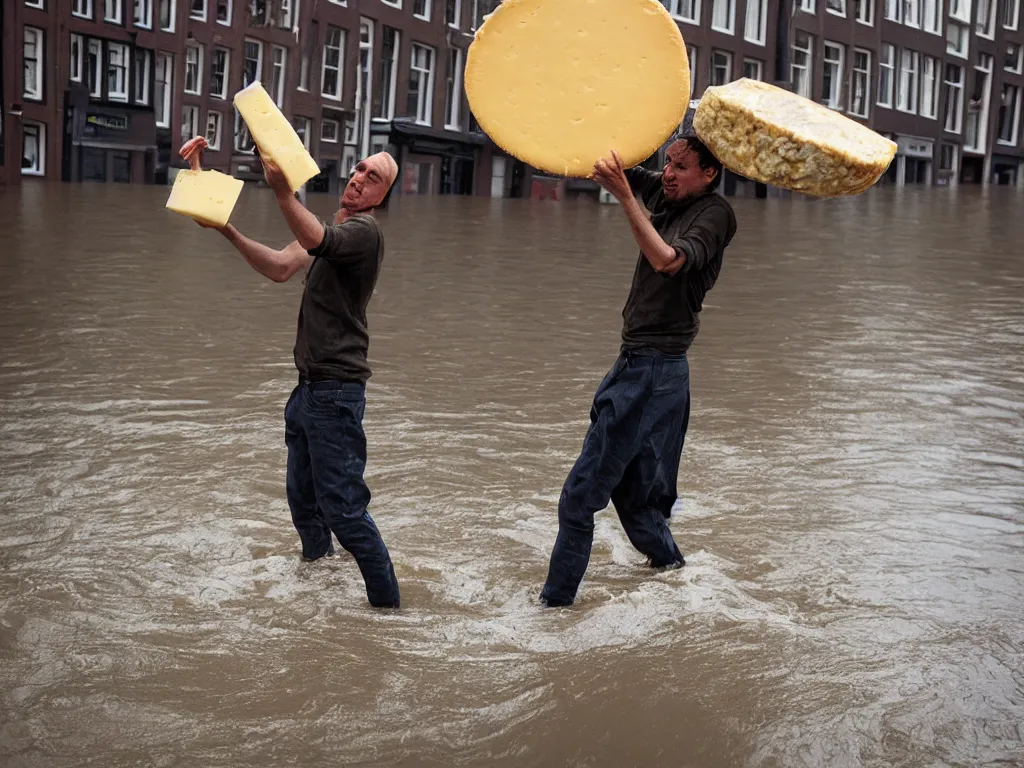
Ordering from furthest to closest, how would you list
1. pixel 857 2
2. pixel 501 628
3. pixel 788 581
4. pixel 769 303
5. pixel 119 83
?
pixel 857 2 → pixel 119 83 → pixel 769 303 → pixel 788 581 → pixel 501 628

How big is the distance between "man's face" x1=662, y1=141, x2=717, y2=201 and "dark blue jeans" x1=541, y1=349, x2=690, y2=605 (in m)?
0.49

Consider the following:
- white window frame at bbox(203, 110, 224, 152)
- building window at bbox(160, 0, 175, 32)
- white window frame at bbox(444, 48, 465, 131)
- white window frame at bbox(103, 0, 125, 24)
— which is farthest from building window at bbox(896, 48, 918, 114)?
white window frame at bbox(103, 0, 125, 24)

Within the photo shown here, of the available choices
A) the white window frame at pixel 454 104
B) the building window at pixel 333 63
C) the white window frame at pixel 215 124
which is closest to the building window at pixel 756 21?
the white window frame at pixel 454 104

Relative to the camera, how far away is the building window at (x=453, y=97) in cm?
3294

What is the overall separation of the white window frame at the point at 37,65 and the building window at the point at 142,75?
83.2 inches

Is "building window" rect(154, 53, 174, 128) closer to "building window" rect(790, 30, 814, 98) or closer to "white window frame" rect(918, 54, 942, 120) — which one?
"building window" rect(790, 30, 814, 98)

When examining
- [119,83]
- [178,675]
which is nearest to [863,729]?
[178,675]

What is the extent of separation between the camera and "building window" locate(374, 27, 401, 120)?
31.4 meters

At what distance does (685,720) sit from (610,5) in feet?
6.39

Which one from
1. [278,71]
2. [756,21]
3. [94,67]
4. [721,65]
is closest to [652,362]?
[94,67]

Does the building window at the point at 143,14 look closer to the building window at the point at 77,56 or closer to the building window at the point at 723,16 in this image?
the building window at the point at 77,56

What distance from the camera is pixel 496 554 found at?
4.81 metres

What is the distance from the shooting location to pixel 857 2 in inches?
1615

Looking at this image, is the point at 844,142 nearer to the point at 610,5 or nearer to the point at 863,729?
the point at 610,5
